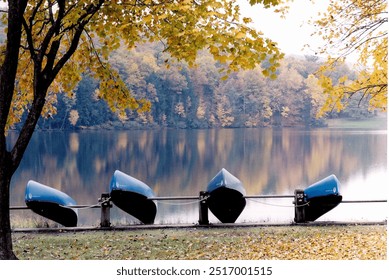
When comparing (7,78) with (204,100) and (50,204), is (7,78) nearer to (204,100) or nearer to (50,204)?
(50,204)

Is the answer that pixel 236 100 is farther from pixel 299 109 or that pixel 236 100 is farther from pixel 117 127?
pixel 117 127

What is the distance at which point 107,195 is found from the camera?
33.1 feet

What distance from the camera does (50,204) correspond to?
10891mm

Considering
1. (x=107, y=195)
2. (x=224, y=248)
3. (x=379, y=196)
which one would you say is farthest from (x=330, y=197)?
(x=379, y=196)

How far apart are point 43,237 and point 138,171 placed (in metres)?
22.5

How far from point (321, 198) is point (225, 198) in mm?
2056

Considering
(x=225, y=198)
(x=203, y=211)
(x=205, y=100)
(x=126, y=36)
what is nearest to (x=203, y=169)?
(x=225, y=198)

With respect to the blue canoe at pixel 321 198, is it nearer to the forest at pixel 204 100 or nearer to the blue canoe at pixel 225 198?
the blue canoe at pixel 225 198

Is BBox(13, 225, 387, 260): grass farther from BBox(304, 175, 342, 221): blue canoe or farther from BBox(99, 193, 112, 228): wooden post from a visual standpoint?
BBox(304, 175, 342, 221): blue canoe

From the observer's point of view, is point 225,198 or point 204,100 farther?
point 204,100

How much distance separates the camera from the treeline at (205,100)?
173 ft

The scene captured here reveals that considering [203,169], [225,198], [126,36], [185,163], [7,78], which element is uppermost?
[126,36]

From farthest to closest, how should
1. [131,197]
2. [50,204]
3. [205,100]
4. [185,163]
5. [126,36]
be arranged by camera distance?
[205,100], [185,163], [131,197], [50,204], [126,36]

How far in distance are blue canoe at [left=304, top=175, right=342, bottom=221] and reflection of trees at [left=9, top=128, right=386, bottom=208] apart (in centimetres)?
1280
